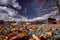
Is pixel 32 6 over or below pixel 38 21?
over

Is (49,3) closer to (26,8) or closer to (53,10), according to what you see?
(53,10)

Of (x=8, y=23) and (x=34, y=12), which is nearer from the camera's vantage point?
(x=8, y=23)

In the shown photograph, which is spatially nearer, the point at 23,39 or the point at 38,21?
the point at 23,39

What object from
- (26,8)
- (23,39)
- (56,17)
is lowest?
(23,39)

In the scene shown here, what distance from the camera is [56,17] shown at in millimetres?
3484

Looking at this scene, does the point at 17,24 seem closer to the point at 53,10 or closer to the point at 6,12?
the point at 6,12

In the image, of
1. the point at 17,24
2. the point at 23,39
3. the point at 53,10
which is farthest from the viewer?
the point at 53,10

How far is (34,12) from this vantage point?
12.0ft

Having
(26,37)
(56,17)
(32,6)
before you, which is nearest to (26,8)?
(32,6)

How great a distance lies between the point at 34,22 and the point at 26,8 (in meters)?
0.44

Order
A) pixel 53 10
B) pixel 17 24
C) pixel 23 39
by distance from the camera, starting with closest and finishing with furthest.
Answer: pixel 23 39
pixel 17 24
pixel 53 10

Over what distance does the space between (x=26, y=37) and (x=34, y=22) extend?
1.51 m

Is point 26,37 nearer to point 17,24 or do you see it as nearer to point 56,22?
point 17,24

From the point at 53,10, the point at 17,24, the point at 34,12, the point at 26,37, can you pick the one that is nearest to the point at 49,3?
the point at 53,10
